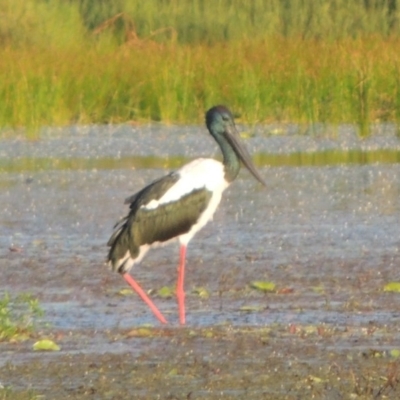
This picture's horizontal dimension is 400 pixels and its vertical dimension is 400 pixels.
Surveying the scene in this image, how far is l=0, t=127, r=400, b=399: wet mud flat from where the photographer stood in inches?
192

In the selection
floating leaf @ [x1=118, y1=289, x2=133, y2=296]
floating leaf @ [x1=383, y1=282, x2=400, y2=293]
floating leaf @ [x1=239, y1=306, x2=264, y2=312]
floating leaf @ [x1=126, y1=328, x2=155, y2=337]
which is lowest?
floating leaf @ [x1=118, y1=289, x2=133, y2=296]

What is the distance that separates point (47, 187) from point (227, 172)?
4.00m

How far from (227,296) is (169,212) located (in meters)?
0.47

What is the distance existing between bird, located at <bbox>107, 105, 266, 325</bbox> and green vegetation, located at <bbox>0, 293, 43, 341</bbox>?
484 millimetres

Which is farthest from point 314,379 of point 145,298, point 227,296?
point 227,296

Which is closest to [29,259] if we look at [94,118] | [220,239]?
[220,239]

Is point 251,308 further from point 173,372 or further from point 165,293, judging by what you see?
point 173,372

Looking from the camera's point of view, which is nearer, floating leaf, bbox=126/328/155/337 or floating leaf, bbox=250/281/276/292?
floating leaf, bbox=126/328/155/337

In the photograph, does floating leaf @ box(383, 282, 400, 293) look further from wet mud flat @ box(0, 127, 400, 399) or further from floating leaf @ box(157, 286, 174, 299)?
floating leaf @ box(157, 286, 174, 299)

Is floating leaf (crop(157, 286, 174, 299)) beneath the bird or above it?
beneath

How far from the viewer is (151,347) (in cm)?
549

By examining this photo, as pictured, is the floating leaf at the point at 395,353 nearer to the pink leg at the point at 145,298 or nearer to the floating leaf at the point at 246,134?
the pink leg at the point at 145,298

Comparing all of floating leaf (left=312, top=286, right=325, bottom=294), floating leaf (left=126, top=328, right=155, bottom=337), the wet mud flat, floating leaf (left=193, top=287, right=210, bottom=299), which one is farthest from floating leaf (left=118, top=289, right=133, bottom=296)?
floating leaf (left=126, top=328, right=155, bottom=337)

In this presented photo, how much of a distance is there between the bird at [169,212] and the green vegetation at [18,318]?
48 cm
